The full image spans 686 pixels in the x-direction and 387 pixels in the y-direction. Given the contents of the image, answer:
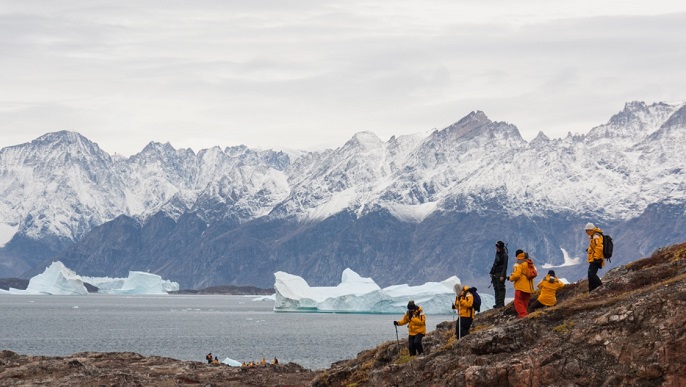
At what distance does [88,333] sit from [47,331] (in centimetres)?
870

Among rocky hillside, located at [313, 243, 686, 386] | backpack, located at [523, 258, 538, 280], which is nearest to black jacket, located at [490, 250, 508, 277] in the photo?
backpack, located at [523, 258, 538, 280]

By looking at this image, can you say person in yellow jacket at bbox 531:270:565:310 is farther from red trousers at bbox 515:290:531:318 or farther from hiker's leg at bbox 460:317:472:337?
hiker's leg at bbox 460:317:472:337

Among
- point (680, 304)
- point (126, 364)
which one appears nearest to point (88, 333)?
point (126, 364)

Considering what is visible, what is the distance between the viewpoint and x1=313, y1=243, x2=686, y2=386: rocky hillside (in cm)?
2412

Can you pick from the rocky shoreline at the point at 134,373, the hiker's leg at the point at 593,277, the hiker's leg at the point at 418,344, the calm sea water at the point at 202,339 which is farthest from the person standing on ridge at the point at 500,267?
the calm sea water at the point at 202,339

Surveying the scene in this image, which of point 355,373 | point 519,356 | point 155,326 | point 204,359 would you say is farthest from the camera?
point 155,326

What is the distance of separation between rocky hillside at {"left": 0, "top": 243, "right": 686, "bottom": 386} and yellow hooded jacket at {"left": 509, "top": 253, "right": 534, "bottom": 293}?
1.44 m

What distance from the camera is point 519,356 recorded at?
2648 centimetres

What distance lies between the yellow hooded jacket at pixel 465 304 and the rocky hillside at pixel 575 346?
117cm

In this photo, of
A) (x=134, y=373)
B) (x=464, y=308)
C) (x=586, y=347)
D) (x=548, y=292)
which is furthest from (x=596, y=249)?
(x=134, y=373)

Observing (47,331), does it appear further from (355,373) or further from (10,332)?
(355,373)

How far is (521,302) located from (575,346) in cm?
585

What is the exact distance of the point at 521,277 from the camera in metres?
31.1

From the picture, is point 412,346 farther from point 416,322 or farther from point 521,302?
point 521,302
